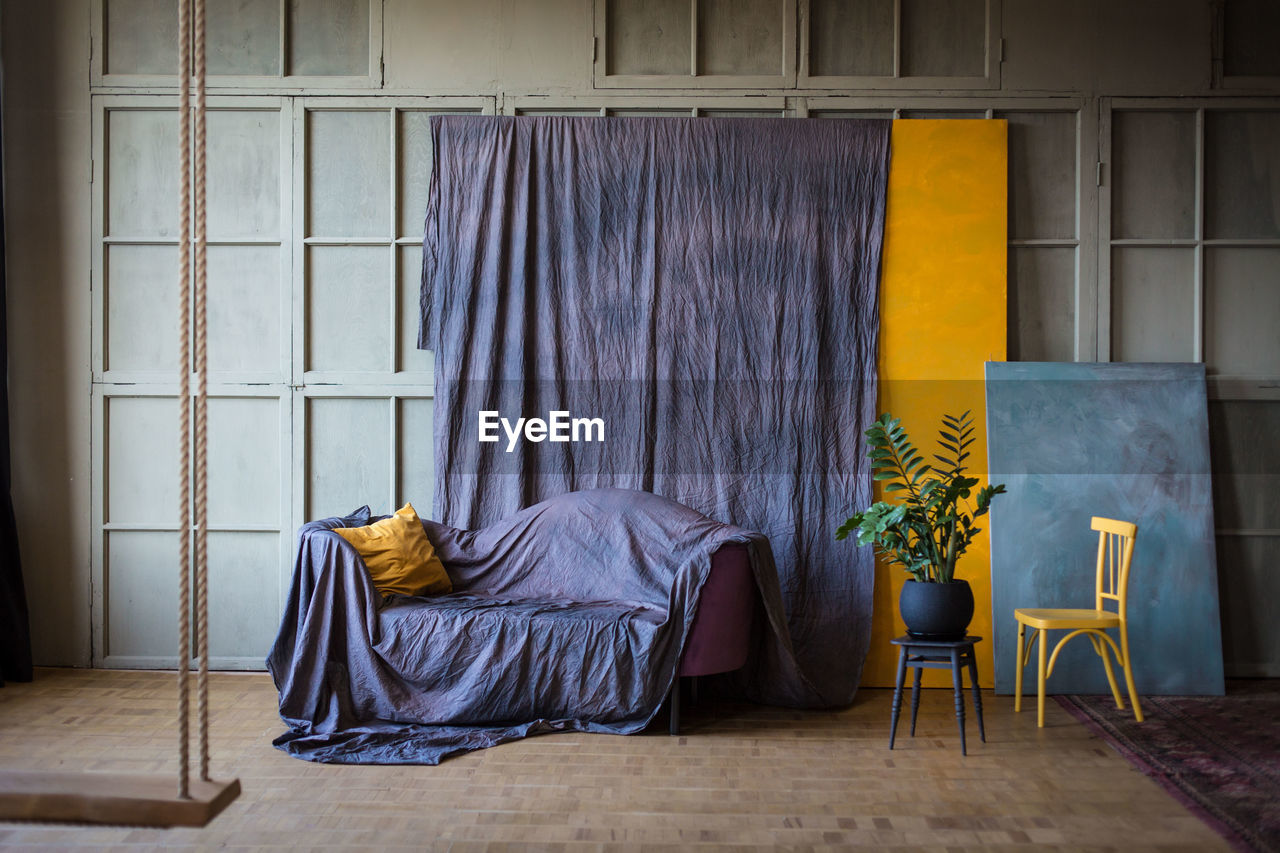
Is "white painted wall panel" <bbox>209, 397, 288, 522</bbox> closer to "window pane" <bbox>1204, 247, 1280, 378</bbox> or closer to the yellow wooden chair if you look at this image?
the yellow wooden chair

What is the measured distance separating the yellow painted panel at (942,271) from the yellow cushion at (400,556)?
2251 millimetres

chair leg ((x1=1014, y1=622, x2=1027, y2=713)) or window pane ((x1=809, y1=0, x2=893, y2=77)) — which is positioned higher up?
window pane ((x1=809, y1=0, x2=893, y2=77))

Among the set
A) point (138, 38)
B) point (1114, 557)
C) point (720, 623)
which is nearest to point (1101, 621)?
point (1114, 557)

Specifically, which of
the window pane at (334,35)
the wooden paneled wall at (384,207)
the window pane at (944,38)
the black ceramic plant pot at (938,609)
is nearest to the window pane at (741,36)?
the wooden paneled wall at (384,207)

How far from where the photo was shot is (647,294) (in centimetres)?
441

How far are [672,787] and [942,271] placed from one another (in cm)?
276

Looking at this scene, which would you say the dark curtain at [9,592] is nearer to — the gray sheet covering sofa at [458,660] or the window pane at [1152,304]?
the gray sheet covering sofa at [458,660]

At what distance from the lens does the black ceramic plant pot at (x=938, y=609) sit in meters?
3.46

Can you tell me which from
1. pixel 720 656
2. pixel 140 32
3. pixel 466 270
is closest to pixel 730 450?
pixel 720 656

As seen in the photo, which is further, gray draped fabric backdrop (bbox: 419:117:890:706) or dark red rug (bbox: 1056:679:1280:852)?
gray draped fabric backdrop (bbox: 419:117:890:706)

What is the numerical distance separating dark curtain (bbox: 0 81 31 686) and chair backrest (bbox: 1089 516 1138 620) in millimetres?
4936

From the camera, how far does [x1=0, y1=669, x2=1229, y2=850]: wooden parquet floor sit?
272 centimetres

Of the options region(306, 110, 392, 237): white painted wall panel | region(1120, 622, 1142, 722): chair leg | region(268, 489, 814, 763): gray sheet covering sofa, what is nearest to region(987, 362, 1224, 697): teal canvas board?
region(1120, 622, 1142, 722): chair leg

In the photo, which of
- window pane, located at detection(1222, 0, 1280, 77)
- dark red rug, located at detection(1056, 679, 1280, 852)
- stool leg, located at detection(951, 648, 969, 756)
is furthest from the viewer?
window pane, located at detection(1222, 0, 1280, 77)
